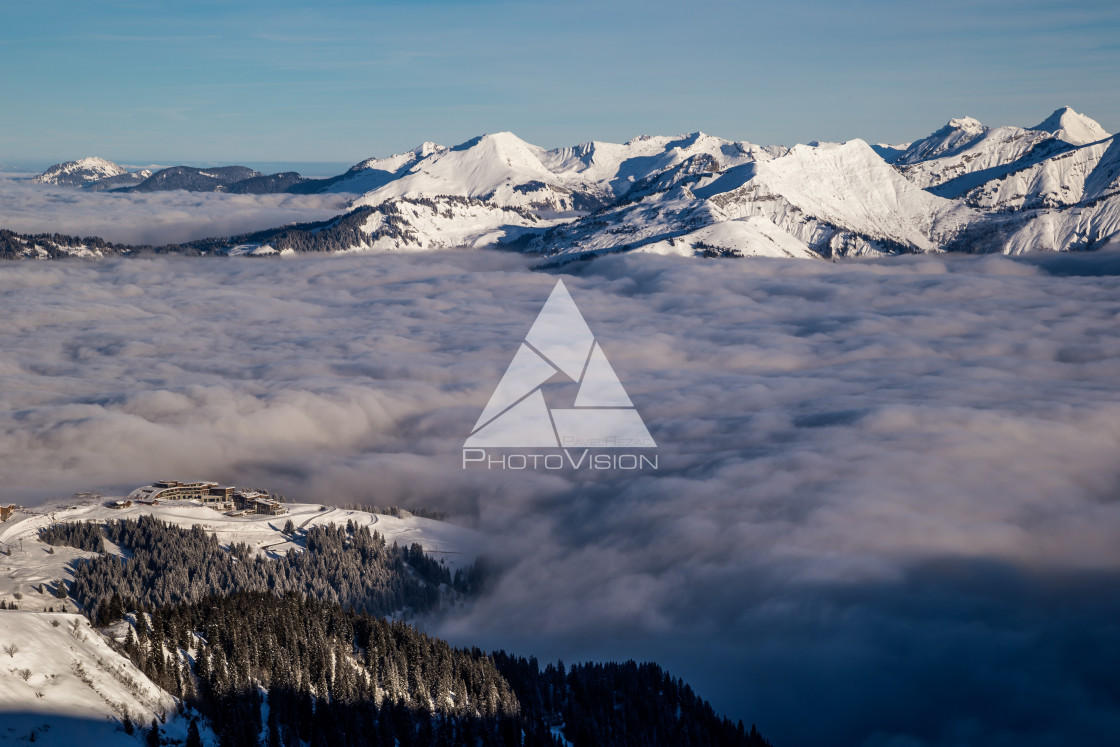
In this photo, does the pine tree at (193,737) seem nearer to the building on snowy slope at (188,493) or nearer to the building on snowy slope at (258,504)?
the building on snowy slope at (258,504)

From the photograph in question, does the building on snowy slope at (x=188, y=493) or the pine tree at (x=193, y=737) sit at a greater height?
the pine tree at (x=193, y=737)

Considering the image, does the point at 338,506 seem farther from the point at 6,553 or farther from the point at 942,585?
the point at 942,585

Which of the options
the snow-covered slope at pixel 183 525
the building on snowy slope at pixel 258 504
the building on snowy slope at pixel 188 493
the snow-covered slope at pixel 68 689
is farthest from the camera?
the building on snowy slope at pixel 188 493

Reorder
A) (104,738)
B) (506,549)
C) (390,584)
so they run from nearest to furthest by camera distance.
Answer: (104,738)
(390,584)
(506,549)

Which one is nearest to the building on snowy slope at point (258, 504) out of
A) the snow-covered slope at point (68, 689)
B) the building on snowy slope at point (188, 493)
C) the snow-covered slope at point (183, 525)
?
the building on snowy slope at point (188, 493)

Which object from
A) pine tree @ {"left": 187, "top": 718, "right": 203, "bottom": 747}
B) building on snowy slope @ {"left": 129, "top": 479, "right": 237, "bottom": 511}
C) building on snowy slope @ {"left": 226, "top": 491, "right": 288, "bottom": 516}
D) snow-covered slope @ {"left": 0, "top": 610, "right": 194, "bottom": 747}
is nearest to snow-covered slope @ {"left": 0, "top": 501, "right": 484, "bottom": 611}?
building on snowy slope @ {"left": 226, "top": 491, "right": 288, "bottom": 516}

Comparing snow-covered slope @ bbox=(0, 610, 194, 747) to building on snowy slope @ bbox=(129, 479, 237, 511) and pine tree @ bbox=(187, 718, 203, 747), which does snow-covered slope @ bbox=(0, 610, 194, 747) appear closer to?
pine tree @ bbox=(187, 718, 203, 747)

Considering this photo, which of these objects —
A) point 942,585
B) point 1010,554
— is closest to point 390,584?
point 942,585

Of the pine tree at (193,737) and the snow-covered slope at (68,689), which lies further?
the pine tree at (193,737)
